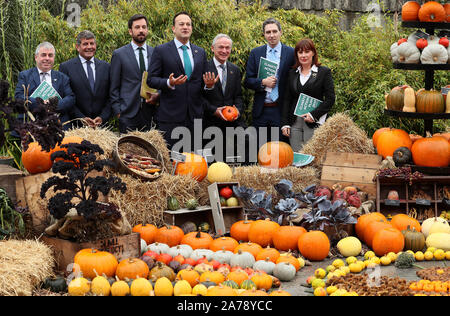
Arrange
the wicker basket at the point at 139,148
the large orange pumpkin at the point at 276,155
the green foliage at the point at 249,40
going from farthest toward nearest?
the green foliage at the point at 249,40, the large orange pumpkin at the point at 276,155, the wicker basket at the point at 139,148

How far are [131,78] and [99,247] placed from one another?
3003mm

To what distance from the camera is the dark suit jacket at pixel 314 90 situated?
312 inches

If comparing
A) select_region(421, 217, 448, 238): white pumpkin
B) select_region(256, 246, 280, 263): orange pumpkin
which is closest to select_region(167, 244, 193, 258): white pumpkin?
select_region(256, 246, 280, 263): orange pumpkin

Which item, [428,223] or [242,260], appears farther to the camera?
[428,223]

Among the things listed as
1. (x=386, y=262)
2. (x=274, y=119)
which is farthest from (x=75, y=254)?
(x=274, y=119)

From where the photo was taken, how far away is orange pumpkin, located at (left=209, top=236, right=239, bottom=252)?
5906mm

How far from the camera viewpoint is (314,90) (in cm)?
793

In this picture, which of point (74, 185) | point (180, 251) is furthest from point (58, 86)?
point (180, 251)

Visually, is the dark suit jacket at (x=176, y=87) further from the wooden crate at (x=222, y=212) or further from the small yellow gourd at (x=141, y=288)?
the small yellow gourd at (x=141, y=288)

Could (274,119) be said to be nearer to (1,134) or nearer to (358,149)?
(358,149)

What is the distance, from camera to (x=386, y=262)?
568cm

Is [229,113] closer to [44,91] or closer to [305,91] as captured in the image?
[305,91]

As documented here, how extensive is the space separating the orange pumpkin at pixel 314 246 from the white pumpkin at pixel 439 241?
3.44 feet

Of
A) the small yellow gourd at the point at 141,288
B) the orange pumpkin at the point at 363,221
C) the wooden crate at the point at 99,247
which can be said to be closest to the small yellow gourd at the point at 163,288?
the small yellow gourd at the point at 141,288
